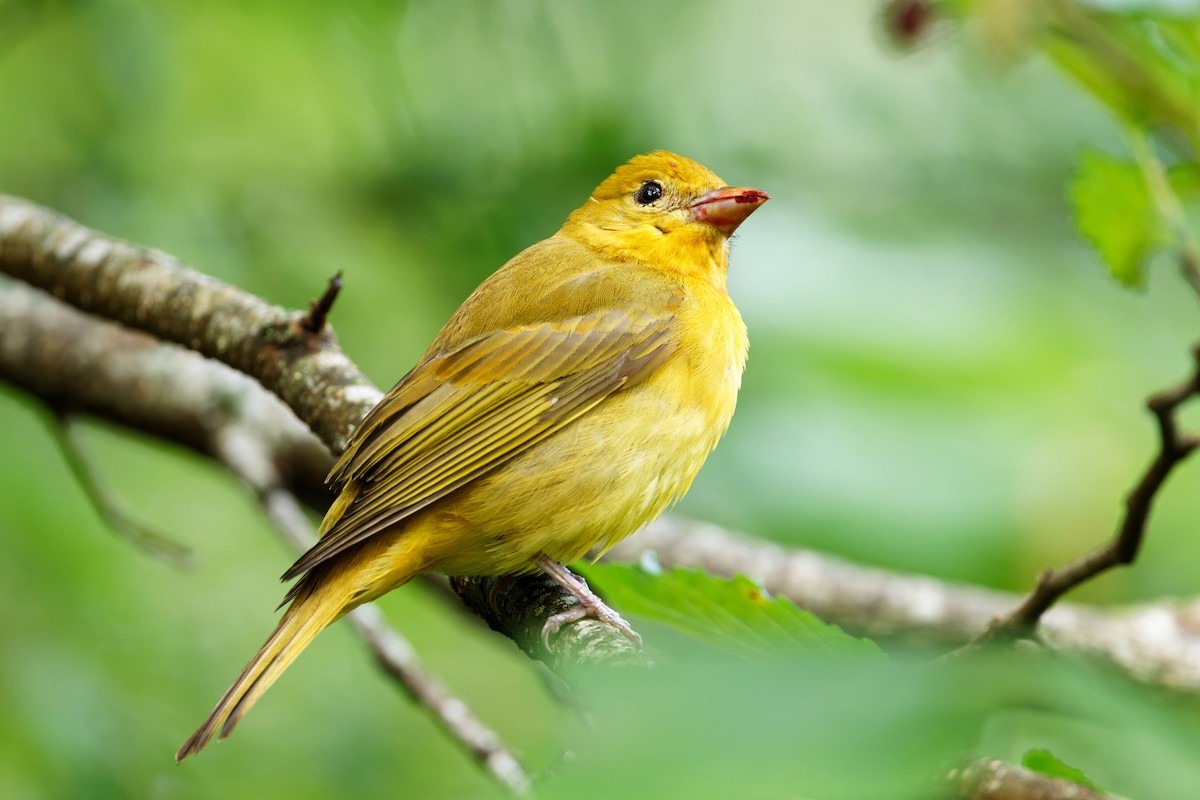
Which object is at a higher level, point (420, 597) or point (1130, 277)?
point (1130, 277)

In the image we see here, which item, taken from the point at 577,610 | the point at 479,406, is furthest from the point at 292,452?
the point at 577,610

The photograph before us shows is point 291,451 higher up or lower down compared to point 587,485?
lower down

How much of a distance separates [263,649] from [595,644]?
0.71m

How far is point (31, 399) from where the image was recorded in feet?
14.7

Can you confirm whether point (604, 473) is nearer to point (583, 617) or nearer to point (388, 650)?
point (583, 617)

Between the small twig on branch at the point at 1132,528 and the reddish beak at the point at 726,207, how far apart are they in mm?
1931

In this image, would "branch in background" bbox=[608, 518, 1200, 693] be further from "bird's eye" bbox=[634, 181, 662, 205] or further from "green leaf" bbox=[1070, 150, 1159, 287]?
"green leaf" bbox=[1070, 150, 1159, 287]

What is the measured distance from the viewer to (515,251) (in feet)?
15.3

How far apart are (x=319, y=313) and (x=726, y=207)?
4.56 feet

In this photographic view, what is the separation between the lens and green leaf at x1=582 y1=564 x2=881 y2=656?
150cm

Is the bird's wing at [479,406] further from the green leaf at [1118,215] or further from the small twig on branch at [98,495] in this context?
the green leaf at [1118,215]

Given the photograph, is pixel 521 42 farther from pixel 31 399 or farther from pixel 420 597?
pixel 420 597

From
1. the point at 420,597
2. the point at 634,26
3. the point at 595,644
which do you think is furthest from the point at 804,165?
the point at 595,644

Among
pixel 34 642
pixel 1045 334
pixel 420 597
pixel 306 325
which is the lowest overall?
pixel 420 597
